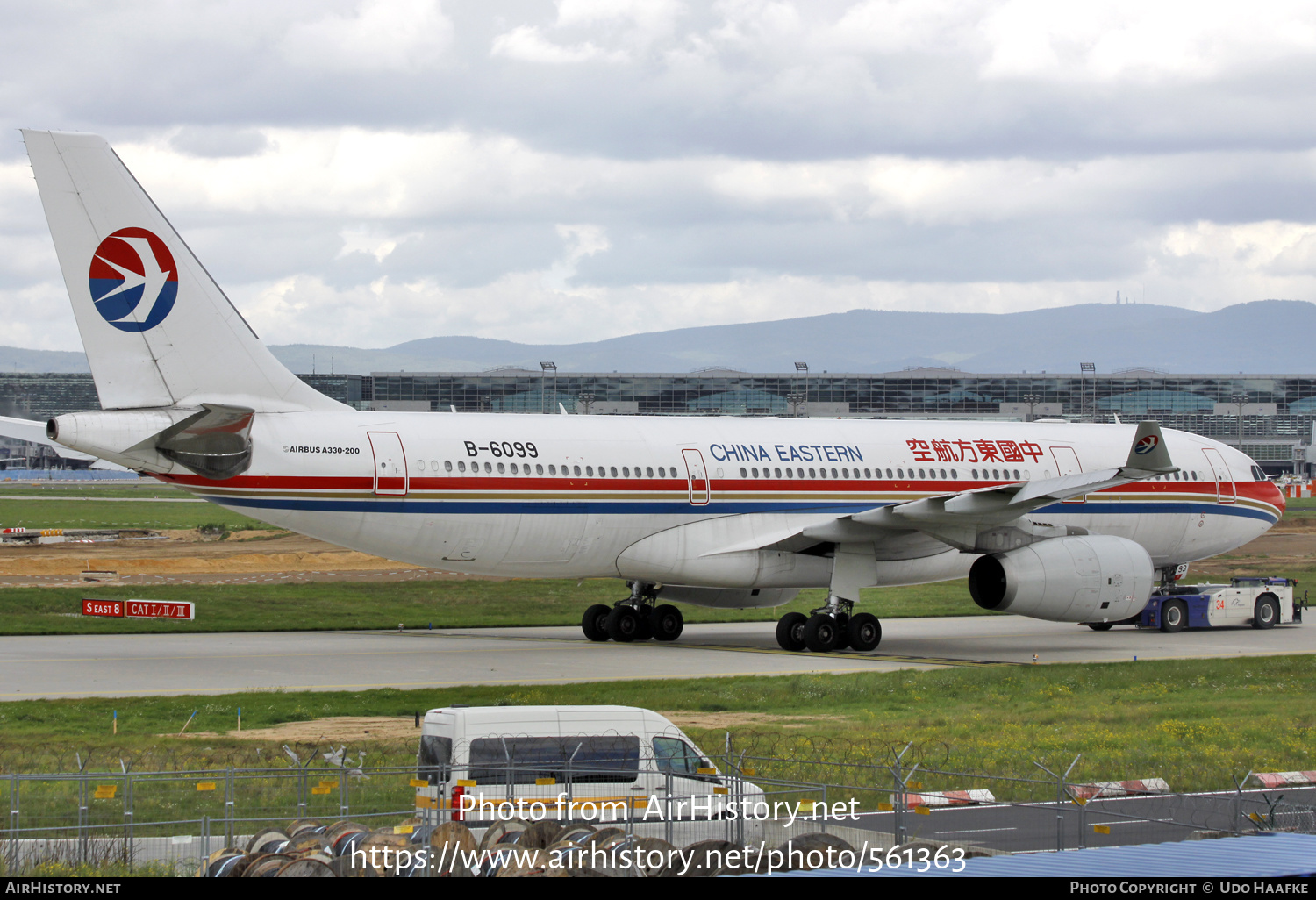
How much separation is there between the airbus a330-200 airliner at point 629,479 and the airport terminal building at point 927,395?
383 ft

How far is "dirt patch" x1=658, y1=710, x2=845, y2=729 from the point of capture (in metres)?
20.5

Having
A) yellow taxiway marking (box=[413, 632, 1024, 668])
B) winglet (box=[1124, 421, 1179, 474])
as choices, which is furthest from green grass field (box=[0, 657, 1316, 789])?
winglet (box=[1124, 421, 1179, 474])

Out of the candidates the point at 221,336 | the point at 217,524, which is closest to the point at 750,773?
the point at 221,336

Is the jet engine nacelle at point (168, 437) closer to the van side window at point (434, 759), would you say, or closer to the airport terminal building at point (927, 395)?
the van side window at point (434, 759)

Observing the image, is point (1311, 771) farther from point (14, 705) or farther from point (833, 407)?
point (833, 407)

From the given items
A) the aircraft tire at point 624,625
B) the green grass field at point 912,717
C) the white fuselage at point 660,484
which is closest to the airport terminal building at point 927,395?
the white fuselage at point 660,484

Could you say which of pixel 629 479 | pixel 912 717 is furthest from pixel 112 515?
pixel 912 717

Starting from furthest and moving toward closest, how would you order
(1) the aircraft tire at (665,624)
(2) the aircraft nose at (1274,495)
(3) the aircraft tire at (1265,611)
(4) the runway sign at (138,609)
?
(2) the aircraft nose at (1274,495)
(3) the aircraft tire at (1265,611)
(4) the runway sign at (138,609)
(1) the aircraft tire at (665,624)

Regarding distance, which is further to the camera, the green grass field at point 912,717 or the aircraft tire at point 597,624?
the aircraft tire at point 597,624

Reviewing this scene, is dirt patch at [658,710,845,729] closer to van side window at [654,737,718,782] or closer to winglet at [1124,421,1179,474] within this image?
van side window at [654,737,718,782]

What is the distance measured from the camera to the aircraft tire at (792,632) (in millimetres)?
31234

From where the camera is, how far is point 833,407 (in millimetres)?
154875

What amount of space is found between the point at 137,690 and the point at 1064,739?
14674 mm

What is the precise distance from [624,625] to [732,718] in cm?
1173
